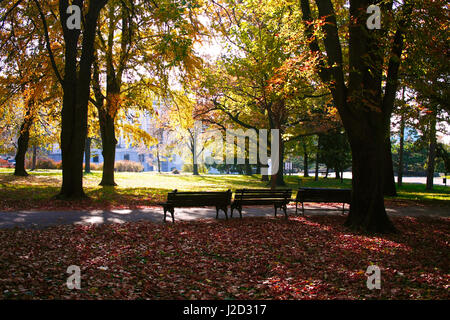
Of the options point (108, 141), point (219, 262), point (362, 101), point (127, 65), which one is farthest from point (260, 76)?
point (219, 262)

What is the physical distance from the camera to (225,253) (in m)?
7.25

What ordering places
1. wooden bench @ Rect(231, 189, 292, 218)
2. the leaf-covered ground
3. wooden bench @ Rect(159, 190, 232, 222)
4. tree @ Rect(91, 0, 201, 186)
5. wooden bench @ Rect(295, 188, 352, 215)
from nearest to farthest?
the leaf-covered ground < wooden bench @ Rect(159, 190, 232, 222) < wooden bench @ Rect(231, 189, 292, 218) < wooden bench @ Rect(295, 188, 352, 215) < tree @ Rect(91, 0, 201, 186)

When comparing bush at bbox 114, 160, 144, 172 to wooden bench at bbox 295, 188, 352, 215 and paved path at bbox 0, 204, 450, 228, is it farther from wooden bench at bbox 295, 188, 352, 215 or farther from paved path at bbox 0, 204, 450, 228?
wooden bench at bbox 295, 188, 352, 215

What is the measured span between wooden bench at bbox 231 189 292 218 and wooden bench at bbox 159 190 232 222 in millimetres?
331

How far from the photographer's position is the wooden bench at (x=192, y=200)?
9961 mm

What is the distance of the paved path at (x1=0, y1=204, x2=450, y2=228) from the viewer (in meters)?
9.45

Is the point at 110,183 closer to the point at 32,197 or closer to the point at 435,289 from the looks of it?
the point at 32,197

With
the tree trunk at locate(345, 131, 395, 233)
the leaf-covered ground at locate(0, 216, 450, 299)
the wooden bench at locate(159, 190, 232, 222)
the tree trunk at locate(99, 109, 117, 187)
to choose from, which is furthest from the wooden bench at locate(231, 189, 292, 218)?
the tree trunk at locate(99, 109, 117, 187)

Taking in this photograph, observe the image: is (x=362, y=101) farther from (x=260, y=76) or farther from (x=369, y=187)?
(x=260, y=76)

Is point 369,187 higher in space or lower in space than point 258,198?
higher

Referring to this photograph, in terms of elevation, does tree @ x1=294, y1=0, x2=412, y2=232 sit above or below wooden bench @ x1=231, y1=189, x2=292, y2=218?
above

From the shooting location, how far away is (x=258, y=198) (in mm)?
11008

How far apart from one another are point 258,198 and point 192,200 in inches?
80.6

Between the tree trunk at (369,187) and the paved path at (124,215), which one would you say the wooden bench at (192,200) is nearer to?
the paved path at (124,215)
